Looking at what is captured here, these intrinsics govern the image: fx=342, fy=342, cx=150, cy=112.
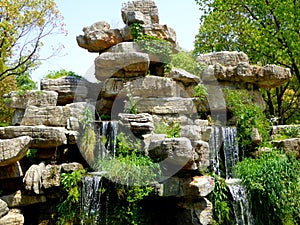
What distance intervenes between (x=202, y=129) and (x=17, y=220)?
17.0 ft

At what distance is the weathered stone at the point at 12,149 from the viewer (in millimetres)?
7270

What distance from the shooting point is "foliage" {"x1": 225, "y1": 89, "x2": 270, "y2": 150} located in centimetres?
1025

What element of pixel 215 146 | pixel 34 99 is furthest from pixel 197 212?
pixel 34 99

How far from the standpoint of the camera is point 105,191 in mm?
7824

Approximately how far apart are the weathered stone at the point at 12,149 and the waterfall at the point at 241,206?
491 centimetres

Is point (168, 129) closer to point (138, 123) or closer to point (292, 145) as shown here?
point (138, 123)

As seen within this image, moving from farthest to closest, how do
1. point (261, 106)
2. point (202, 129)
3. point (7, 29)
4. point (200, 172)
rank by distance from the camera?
point (7, 29) < point (261, 106) < point (202, 129) < point (200, 172)

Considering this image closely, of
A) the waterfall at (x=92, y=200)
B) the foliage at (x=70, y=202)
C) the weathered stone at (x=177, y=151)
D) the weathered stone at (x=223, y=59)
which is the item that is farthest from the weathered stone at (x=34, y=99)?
the weathered stone at (x=223, y=59)

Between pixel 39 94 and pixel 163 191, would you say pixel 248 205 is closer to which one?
pixel 163 191

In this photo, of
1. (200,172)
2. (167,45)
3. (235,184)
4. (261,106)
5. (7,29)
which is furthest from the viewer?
(7,29)

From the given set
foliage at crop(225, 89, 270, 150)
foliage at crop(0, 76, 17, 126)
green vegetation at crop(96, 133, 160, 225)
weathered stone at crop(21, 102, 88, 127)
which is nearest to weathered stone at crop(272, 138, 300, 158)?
foliage at crop(225, 89, 270, 150)

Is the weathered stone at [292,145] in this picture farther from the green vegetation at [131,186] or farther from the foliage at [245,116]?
the green vegetation at [131,186]

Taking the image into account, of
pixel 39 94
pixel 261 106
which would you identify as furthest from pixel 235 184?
pixel 39 94

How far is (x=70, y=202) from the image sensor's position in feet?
25.5
